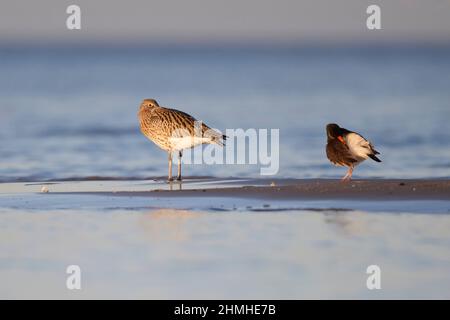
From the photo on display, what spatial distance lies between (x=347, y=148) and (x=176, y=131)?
2.53 meters

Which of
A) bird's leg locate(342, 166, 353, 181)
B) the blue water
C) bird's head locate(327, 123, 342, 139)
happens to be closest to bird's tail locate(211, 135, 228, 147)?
the blue water

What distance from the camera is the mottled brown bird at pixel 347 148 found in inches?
598

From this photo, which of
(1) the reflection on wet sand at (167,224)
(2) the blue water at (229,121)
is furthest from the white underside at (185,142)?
(1) the reflection on wet sand at (167,224)

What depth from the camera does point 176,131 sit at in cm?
1636

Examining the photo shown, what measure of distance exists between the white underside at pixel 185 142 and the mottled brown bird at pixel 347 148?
1.78m

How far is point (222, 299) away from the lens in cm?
973

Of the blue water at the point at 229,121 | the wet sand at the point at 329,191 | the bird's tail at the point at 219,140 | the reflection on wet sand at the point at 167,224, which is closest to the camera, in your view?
the reflection on wet sand at the point at 167,224

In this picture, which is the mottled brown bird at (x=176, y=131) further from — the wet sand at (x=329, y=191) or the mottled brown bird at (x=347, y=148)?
the mottled brown bird at (x=347, y=148)

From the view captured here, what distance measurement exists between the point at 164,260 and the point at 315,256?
4.58 feet

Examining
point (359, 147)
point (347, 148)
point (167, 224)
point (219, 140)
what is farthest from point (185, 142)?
point (167, 224)

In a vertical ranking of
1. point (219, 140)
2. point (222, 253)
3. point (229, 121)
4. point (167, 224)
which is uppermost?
point (229, 121)

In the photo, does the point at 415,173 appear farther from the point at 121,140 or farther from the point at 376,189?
the point at 121,140

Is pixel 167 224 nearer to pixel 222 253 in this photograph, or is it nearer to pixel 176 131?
pixel 222 253
